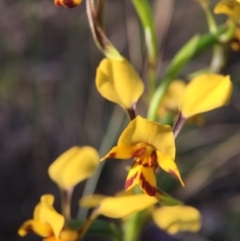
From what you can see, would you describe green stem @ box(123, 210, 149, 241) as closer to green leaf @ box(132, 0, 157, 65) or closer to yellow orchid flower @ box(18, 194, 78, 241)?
yellow orchid flower @ box(18, 194, 78, 241)

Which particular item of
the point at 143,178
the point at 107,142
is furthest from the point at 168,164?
the point at 107,142

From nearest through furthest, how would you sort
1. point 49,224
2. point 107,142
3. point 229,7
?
point 229,7 → point 49,224 → point 107,142

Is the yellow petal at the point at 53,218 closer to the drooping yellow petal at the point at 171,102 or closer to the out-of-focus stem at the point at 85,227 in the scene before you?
the out-of-focus stem at the point at 85,227

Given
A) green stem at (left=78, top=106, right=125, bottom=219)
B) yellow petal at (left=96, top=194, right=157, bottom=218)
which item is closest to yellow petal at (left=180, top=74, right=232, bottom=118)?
yellow petal at (left=96, top=194, right=157, bottom=218)

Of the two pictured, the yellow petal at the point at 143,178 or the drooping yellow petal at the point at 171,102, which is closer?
the yellow petal at the point at 143,178

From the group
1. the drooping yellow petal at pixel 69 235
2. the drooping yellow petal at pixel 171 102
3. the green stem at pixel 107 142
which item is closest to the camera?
the drooping yellow petal at pixel 69 235

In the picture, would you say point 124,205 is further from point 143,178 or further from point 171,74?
point 171,74

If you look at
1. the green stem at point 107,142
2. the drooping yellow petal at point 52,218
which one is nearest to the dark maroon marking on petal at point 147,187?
the drooping yellow petal at point 52,218

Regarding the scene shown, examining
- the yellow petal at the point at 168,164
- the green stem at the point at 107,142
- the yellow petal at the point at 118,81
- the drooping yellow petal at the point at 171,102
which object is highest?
the yellow petal at the point at 118,81
